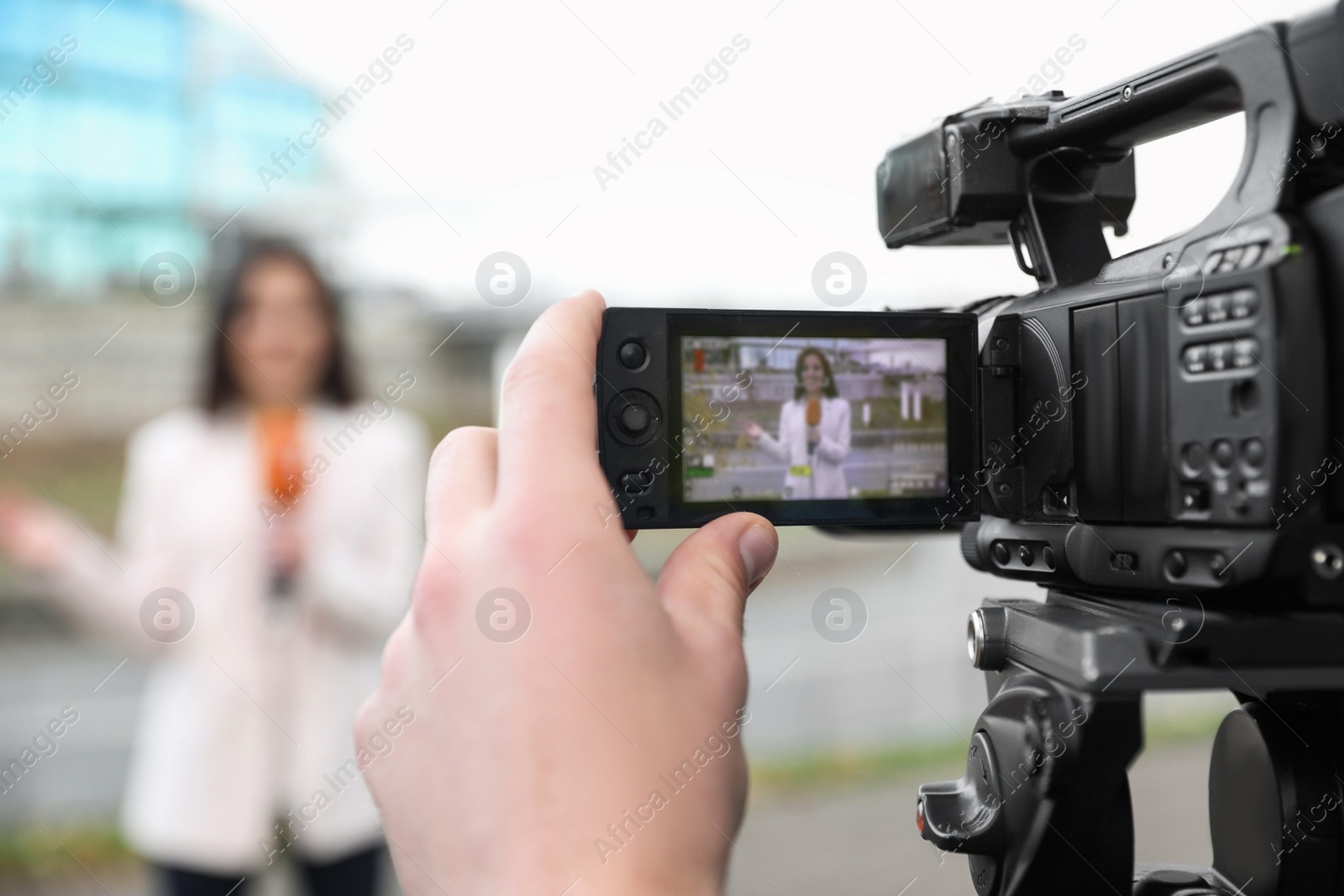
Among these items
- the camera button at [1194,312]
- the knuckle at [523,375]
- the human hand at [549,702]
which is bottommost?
the human hand at [549,702]

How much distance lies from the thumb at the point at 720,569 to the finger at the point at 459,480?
0.10 m

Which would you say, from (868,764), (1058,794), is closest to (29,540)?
(1058,794)

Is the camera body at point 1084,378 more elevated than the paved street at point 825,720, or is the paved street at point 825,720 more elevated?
Answer: the camera body at point 1084,378

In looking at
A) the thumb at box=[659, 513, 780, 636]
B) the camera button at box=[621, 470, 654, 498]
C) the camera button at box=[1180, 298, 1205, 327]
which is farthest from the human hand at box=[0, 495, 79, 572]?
the camera button at box=[1180, 298, 1205, 327]

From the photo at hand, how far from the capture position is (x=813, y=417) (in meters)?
0.67

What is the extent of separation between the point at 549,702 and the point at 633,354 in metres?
0.30

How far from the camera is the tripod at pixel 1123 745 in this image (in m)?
0.53

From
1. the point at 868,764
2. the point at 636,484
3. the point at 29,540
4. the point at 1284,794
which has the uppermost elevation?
the point at 636,484

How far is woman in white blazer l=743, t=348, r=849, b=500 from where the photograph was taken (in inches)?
26.2

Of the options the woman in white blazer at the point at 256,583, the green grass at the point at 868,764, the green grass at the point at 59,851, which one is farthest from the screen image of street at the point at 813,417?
the green grass at the point at 59,851

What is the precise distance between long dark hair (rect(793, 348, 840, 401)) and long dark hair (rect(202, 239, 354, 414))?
0.95 meters

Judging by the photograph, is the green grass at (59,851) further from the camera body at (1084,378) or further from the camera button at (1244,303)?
the camera button at (1244,303)

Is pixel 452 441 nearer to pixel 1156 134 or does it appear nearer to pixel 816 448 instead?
pixel 816 448

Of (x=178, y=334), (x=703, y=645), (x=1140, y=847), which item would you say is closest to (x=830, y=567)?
(x=178, y=334)
